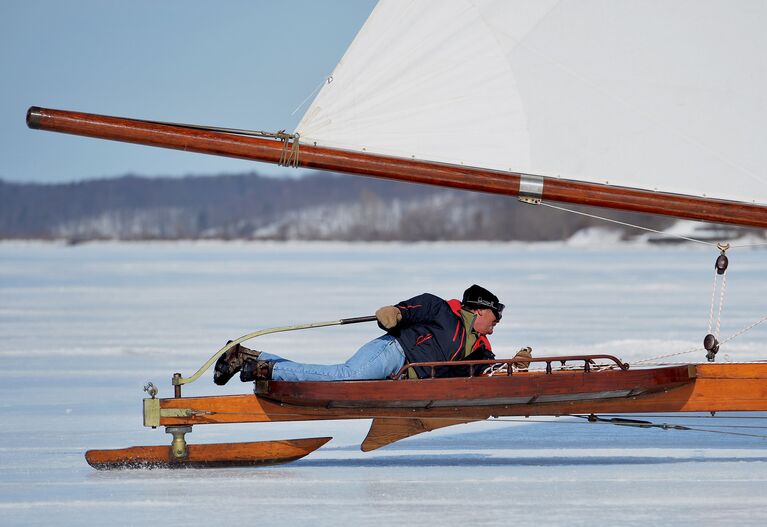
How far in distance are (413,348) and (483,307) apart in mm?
347

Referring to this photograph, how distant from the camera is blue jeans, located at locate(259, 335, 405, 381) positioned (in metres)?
5.62

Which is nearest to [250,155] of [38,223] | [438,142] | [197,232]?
[438,142]

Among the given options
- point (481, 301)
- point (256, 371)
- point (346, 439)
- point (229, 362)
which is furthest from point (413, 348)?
point (346, 439)

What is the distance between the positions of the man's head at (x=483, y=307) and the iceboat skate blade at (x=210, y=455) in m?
0.90

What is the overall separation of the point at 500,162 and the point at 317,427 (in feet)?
7.31

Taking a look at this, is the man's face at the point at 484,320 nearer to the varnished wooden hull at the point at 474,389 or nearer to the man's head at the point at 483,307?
the man's head at the point at 483,307

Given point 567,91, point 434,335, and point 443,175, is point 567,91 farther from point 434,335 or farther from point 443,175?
point 434,335

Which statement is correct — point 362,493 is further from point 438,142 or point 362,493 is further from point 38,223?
point 38,223

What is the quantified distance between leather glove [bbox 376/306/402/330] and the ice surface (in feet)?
2.11

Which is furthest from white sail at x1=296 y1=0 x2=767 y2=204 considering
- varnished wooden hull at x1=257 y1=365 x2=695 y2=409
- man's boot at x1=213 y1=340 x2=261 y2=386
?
man's boot at x1=213 y1=340 x2=261 y2=386

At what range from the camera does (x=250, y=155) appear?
5.74 metres

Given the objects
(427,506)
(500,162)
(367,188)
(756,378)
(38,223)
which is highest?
(367,188)

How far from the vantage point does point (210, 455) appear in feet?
19.2

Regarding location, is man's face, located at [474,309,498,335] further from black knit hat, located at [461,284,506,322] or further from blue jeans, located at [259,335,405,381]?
blue jeans, located at [259,335,405,381]
